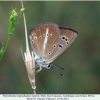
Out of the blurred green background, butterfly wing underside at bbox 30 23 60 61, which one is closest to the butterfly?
butterfly wing underside at bbox 30 23 60 61

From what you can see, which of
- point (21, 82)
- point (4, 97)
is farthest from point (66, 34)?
point (21, 82)

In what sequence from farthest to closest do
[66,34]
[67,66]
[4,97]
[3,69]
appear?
[67,66], [3,69], [4,97], [66,34]

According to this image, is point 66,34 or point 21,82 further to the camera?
point 21,82

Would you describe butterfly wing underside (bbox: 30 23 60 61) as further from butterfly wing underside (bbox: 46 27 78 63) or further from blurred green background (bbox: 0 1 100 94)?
blurred green background (bbox: 0 1 100 94)

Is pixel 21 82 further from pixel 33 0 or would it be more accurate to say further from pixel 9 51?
pixel 33 0

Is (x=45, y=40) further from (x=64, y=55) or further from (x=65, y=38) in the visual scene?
(x=64, y=55)

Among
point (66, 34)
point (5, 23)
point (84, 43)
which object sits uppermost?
point (66, 34)

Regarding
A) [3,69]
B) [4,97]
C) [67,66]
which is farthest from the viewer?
[67,66]
